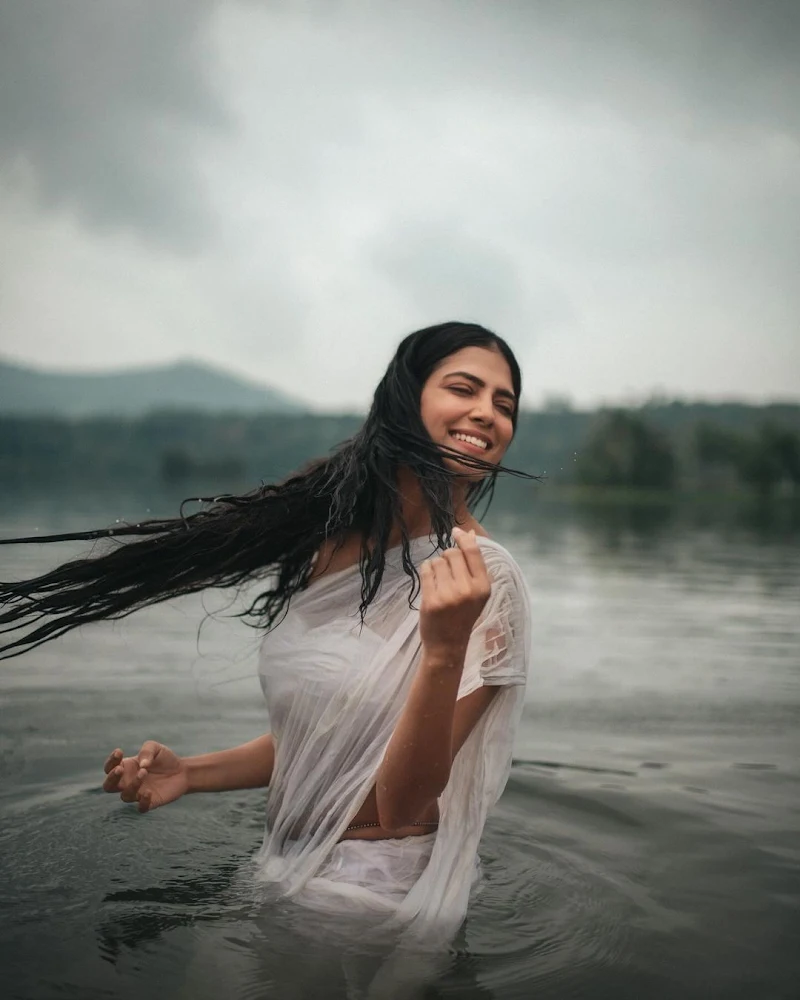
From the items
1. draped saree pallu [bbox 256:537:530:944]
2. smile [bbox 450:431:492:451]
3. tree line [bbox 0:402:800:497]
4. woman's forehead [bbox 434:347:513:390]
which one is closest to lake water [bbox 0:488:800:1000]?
draped saree pallu [bbox 256:537:530:944]

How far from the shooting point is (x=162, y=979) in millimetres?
2850

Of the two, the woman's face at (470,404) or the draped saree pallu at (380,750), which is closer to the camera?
the draped saree pallu at (380,750)

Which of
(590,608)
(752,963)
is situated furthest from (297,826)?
(590,608)

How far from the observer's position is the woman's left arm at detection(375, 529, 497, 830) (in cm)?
249

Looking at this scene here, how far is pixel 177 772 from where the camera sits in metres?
3.52

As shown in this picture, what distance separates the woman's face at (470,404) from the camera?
3188 mm

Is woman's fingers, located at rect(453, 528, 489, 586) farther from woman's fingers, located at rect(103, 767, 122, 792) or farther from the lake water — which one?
woman's fingers, located at rect(103, 767, 122, 792)

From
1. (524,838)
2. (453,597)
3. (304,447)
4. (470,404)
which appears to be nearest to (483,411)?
(470,404)

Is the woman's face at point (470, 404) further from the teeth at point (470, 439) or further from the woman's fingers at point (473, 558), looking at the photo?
the woman's fingers at point (473, 558)

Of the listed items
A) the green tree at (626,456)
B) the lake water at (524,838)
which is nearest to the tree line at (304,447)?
the green tree at (626,456)

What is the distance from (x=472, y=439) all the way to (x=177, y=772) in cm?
153

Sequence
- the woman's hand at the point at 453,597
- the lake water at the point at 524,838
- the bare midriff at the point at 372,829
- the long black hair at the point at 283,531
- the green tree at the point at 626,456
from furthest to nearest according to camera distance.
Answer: the green tree at the point at 626,456 < the long black hair at the point at 283,531 < the bare midriff at the point at 372,829 < the lake water at the point at 524,838 < the woman's hand at the point at 453,597

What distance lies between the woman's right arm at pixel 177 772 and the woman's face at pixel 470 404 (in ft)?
4.32

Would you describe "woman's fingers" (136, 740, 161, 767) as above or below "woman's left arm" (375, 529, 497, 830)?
below
